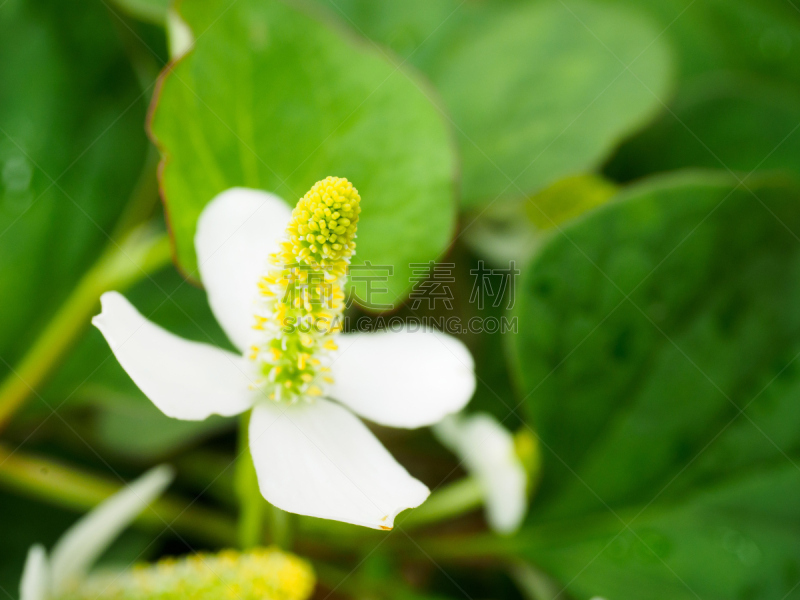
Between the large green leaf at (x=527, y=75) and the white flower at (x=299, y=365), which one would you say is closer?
the white flower at (x=299, y=365)

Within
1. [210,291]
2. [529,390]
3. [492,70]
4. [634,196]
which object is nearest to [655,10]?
[492,70]

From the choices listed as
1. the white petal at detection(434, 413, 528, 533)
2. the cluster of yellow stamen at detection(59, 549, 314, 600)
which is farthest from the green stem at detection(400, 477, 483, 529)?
the cluster of yellow stamen at detection(59, 549, 314, 600)

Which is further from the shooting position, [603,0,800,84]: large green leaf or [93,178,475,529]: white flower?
[603,0,800,84]: large green leaf

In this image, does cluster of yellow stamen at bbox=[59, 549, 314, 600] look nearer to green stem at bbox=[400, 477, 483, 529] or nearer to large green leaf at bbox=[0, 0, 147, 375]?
green stem at bbox=[400, 477, 483, 529]

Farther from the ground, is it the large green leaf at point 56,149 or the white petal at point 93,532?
the large green leaf at point 56,149

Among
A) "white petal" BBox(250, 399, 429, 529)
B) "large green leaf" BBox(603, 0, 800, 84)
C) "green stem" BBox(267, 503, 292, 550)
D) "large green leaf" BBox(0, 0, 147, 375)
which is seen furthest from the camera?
"large green leaf" BBox(603, 0, 800, 84)

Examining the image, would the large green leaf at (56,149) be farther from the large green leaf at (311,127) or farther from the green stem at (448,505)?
the green stem at (448,505)

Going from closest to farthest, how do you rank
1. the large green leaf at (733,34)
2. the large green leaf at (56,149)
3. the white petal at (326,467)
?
1. the white petal at (326,467)
2. the large green leaf at (56,149)
3. the large green leaf at (733,34)

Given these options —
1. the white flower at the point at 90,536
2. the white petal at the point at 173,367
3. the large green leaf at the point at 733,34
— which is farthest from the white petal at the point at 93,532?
the large green leaf at the point at 733,34
